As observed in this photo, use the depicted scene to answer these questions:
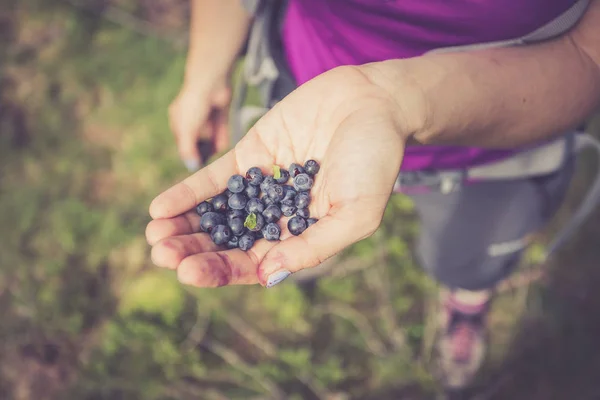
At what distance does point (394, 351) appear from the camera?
255cm

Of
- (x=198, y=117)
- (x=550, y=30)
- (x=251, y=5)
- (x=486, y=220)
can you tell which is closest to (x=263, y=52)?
(x=251, y=5)

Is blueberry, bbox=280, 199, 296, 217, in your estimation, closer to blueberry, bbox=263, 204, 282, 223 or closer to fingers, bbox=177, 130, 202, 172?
blueberry, bbox=263, 204, 282, 223

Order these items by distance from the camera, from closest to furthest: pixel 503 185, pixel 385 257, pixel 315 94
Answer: pixel 315 94
pixel 503 185
pixel 385 257

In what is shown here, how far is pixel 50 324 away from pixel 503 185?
2.37m

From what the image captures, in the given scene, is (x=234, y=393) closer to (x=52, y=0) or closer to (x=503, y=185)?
(x=503, y=185)

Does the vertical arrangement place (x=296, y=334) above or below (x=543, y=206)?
below

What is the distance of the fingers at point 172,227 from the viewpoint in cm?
131

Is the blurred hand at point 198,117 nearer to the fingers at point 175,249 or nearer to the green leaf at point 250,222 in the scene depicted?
the green leaf at point 250,222

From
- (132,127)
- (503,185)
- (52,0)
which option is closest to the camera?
(503,185)

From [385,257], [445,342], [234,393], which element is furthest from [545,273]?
[234,393]

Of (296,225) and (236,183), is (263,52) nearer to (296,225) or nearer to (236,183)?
(236,183)

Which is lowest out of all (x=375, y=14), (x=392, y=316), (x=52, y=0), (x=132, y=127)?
(x=392, y=316)

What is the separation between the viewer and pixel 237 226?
1.46m

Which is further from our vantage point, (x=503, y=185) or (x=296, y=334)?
(x=296, y=334)
